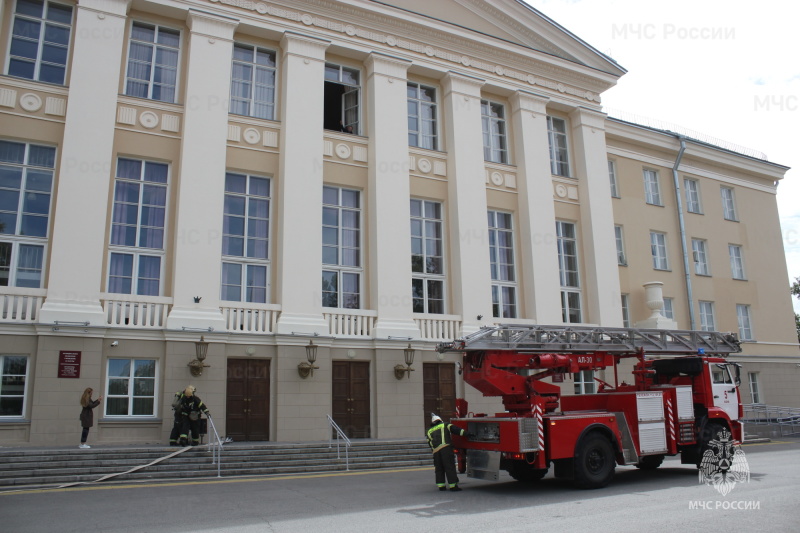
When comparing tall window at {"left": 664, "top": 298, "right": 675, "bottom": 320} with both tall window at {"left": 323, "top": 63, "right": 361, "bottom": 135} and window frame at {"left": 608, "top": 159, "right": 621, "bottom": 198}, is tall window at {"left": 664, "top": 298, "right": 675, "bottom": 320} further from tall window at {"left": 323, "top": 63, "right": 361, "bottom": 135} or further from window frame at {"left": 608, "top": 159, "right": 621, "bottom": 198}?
tall window at {"left": 323, "top": 63, "right": 361, "bottom": 135}

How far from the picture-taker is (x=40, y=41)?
60.3ft

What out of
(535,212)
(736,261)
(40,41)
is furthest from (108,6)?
(736,261)

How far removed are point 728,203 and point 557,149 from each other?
1167 centimetres

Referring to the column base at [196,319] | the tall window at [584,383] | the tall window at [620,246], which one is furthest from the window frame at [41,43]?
the tall window at [620,246]

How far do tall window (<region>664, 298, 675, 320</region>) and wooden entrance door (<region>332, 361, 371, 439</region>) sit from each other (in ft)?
49.5

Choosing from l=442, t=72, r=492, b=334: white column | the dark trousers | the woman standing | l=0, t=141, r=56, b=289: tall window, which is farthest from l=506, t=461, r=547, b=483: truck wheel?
l=0, t=141, r=56, b=289: tall window

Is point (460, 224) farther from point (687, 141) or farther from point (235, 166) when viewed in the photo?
point (687, 141)

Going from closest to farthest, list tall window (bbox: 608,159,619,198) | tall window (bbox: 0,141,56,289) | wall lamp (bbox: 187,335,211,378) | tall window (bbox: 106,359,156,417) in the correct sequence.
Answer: tall window (bbox: 106,359,156,417), tall window (bbox: 0,141,56,289), wall lamp (bbox: 187,335,211,378), tall window (bbox: 608,159,619,198)

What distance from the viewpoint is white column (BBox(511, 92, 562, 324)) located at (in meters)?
23.6

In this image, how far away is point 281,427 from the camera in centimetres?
1822

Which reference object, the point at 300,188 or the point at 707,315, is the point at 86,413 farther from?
the point at 707,315

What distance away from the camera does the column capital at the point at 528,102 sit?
2522 cm

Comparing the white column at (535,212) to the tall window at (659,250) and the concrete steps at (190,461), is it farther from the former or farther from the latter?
the concrete steps at (190,461)

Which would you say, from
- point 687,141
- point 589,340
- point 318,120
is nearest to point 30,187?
point 318,120
